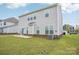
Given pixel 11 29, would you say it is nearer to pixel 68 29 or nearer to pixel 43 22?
pixel 43 22

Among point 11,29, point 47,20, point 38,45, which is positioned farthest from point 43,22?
point 11,29

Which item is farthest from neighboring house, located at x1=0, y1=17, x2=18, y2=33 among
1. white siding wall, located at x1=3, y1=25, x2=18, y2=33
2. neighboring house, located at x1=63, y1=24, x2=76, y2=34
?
neighboring house, located at x1=63, y1=24, x2=76, y2=34

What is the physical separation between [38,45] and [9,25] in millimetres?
436

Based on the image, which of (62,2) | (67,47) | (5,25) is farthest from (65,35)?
(5,25)

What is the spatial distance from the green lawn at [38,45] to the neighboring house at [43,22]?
10cm

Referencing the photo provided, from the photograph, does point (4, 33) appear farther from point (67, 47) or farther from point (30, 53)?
point (67, 47)

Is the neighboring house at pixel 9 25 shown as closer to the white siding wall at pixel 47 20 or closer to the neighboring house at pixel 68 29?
the white siding wall at pixel 47 20

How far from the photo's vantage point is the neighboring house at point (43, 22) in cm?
389

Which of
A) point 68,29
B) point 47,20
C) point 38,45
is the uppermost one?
point 47,20

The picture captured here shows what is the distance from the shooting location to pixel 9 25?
396 centimetres

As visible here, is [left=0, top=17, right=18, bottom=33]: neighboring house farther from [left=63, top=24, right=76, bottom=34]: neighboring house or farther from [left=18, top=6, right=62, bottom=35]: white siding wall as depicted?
[left=63, top=24, right=76, bottom=34]: neighboring house

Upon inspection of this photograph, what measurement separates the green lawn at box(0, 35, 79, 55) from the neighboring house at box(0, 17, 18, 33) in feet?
0.25

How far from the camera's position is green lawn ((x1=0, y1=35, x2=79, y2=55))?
12.6ft
